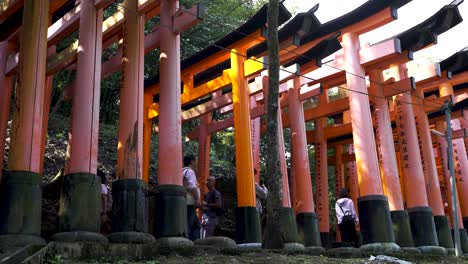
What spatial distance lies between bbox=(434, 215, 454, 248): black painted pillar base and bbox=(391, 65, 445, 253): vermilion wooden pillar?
45.8 inches

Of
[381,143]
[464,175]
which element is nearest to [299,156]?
[381,143]

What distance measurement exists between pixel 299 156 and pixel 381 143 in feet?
5.98

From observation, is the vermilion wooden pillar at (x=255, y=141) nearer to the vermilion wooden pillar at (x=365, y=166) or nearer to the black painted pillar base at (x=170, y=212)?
the vermilion wooden pillar at (x=365, y=166)

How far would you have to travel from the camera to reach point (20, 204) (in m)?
5.96

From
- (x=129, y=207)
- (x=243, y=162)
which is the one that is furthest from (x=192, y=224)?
(x=129, y=207)

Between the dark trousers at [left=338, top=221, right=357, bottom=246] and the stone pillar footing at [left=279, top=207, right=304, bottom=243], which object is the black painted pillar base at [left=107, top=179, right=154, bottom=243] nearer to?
the stone pillar footing at [left=279, top=207, right=304, bottom=243]

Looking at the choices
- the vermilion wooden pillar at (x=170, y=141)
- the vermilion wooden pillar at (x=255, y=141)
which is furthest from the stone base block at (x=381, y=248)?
the vermilion wooden pillar at (x=170, y=141)

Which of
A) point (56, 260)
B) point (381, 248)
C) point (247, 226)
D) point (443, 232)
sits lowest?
point (381, 248)

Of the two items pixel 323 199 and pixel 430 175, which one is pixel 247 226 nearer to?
pixel 323 199

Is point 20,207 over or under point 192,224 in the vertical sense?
over

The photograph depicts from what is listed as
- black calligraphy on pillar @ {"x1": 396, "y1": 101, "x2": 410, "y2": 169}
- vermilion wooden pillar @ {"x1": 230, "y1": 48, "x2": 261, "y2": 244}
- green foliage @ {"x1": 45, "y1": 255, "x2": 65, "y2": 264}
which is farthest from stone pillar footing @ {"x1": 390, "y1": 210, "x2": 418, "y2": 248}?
green foliage @ {"x1": 45, "y1": 255, "x2": 65, "y2": 264}

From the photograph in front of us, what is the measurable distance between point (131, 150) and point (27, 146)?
4.85 ft

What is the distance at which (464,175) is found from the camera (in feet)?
47.4

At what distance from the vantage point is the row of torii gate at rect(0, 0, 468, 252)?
6609 millimetres
